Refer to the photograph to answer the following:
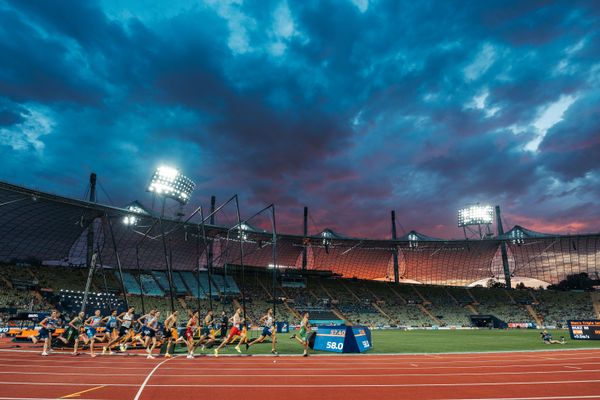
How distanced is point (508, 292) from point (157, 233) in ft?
228

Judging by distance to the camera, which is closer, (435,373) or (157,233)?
(435,373)

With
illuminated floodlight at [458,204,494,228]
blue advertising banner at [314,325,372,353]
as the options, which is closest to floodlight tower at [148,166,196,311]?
blue advertising banner at [314,325,372,353]

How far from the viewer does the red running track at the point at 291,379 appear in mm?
7562

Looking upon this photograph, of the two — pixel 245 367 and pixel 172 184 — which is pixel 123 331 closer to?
pixel 245 367

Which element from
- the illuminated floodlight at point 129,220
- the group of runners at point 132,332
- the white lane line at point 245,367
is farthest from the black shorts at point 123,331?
the illuminated floodlight at point 129,220

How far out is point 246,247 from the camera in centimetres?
7412

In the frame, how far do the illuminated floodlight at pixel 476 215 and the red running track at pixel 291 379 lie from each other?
70.2m

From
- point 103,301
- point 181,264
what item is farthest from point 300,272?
point 103,301

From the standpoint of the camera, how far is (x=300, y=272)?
2960 inches

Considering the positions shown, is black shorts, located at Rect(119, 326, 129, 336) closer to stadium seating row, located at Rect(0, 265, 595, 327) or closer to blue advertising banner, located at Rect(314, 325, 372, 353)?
blue advertising banner, located at Rect(314, 325, 372, 353)

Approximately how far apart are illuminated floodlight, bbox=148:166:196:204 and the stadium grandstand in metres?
3.50

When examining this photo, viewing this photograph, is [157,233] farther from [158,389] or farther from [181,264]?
[158,389]

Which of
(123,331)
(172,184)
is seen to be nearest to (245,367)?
(123,331)

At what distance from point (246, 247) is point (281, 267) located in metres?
10.5
